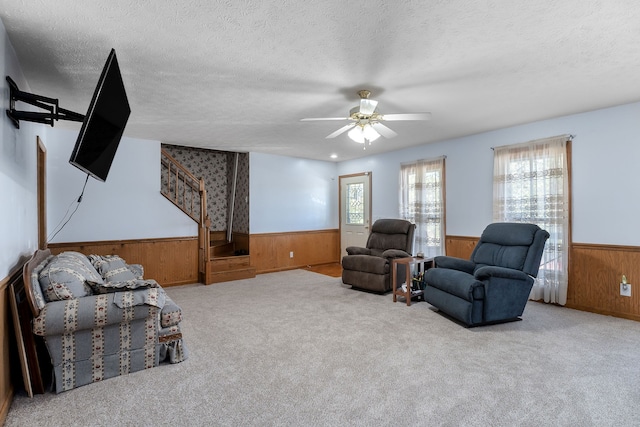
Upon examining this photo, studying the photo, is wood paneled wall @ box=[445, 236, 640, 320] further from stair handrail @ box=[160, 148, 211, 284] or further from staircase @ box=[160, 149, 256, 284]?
stair handrail @ box=[160, 148, 211, 284]

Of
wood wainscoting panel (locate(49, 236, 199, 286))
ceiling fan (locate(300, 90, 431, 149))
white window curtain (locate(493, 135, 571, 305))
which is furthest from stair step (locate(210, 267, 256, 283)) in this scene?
white window curtain (locate(493, 135, 571, 305))

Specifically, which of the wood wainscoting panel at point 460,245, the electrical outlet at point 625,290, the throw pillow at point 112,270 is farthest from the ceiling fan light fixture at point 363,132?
the electrical outlet at point 625,290

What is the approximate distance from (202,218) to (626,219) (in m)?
5.66

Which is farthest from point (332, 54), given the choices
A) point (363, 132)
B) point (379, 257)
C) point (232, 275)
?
point (232, 275)

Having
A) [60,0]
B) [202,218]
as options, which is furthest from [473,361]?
[202,218]

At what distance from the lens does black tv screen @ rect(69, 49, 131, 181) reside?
1.86 m

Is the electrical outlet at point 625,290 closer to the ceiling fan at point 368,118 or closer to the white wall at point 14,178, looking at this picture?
the ceiling fan at point 368,118

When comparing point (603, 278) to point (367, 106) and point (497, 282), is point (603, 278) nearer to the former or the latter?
point (497, 282)

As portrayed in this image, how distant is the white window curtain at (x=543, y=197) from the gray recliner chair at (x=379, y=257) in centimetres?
133

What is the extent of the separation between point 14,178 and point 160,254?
3032 millimetres

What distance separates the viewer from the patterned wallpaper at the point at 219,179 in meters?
6.41

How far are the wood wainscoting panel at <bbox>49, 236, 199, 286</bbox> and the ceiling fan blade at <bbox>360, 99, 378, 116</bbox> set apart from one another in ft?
12.5

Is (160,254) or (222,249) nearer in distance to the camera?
(160,254)

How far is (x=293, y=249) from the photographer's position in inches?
267
